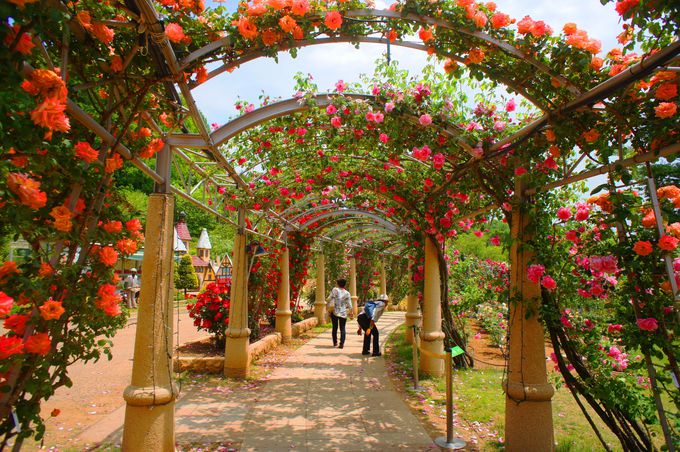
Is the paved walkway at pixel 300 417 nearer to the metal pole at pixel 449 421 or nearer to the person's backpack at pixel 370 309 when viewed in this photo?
the metal pole at pixel 449 421

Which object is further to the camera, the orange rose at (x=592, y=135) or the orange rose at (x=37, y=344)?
the orange rose at (x=592, y=135)

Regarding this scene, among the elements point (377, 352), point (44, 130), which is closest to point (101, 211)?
point (44, 130)

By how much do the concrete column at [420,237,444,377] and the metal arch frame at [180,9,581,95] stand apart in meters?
4.73

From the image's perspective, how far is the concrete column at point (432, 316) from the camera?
7766 mm

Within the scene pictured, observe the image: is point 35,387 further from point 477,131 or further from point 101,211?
point 477,131

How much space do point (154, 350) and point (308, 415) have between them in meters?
2.55

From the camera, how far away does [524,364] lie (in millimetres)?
4094

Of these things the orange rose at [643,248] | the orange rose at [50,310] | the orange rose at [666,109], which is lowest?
the orange rose at [50,310]

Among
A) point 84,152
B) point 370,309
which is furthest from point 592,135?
point 370,309

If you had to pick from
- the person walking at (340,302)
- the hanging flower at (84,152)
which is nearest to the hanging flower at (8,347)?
the hanging flower at (84,152)

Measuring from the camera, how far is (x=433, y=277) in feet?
25.6

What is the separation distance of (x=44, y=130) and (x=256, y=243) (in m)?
6.04

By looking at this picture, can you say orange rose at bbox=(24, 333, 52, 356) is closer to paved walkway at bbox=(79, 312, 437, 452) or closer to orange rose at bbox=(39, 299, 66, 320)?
orange rose at bbox=(39, 299, 66, 320)

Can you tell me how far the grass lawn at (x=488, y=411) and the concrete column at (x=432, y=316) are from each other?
0.23 meters
